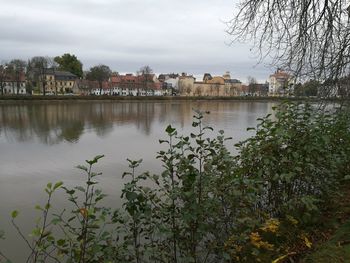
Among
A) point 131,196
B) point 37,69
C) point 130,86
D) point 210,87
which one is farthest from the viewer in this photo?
point 210,87

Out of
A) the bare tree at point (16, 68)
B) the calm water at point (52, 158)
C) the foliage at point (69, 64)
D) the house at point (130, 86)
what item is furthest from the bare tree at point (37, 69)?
the calm water at point (52, 158)

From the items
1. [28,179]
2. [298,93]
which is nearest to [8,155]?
[28,179]

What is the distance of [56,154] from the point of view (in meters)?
14.0

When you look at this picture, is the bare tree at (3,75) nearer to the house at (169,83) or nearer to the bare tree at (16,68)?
the bare tree at (16,68)

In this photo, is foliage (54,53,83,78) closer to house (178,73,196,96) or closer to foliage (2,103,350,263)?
house (178,73,196,96)

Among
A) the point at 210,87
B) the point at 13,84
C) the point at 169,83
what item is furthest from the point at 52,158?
the point at 169,83

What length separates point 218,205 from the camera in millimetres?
3574

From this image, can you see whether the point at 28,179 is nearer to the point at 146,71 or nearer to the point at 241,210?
the point at 241,210

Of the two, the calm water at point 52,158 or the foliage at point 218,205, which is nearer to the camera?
the foliage at point 218,205

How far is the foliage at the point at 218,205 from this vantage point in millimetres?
3094

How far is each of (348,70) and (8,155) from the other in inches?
519

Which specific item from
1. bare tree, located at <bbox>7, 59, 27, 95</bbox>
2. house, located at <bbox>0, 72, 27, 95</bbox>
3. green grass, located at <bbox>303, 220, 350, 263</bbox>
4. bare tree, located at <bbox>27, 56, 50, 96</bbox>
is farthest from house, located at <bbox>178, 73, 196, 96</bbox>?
green grass, located at <bbox>303, 220, 350, 263</bbox>

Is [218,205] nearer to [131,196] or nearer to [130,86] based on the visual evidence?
[131,196]

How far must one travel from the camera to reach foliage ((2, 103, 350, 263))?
3.09m
